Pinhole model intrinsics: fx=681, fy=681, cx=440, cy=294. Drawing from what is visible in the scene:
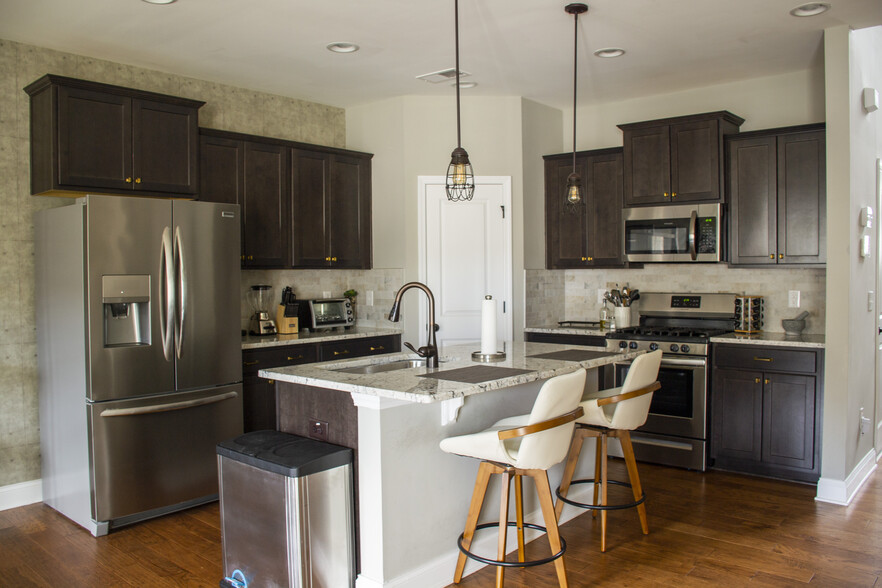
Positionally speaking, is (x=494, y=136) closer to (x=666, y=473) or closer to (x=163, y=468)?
(x=666, y=473)

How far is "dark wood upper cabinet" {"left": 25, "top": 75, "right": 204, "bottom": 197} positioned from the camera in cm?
383

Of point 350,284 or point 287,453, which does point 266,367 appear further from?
point 287,453

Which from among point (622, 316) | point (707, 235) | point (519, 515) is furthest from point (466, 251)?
point (519, 515)

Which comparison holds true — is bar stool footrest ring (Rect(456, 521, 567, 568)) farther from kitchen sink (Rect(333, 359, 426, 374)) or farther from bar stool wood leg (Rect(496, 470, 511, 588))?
kitchen sink (Rect(333, 359, 426, 374))

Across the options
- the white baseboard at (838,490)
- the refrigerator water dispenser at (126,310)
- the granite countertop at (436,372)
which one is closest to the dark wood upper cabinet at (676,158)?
the granite countertop at (436,372)

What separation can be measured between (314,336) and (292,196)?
107 cm

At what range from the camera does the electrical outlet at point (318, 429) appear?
2963mm

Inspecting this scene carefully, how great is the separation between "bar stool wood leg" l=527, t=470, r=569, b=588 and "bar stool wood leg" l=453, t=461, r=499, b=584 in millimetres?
182

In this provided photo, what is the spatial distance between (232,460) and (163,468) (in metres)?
1.24

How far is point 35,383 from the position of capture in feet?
13.6

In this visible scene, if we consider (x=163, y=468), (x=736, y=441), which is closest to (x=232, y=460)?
(x=163, y=468)

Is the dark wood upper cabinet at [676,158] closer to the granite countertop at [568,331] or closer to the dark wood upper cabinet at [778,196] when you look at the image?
the dark wood upper cabinet at [778,196]

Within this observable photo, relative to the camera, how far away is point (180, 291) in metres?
3.89

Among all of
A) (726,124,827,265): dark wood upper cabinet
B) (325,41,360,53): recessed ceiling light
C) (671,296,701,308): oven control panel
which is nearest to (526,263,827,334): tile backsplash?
(671,296,701,308): oven control panel
